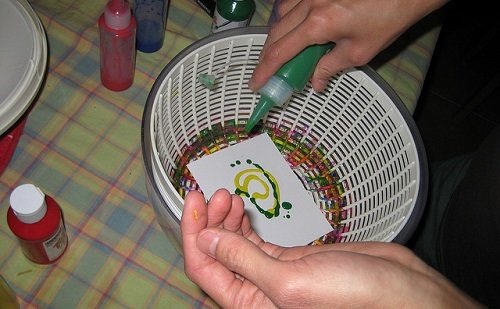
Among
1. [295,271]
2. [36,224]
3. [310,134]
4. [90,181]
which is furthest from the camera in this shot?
[310,134]

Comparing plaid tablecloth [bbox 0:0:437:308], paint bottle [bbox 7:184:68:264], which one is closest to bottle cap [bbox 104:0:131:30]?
plaid tablecloth [bbox 0:0:437:308]

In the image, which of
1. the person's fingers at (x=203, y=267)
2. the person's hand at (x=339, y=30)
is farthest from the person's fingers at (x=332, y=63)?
the person's fingers at (x=203, y=267)

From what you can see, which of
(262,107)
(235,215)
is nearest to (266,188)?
(262,107)

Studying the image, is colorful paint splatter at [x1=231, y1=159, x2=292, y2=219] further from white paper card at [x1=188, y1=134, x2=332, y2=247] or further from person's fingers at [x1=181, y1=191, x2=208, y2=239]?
person's fingers at [x1=181, y1=191, x2=208, y2=239]

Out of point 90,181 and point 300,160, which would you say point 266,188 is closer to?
point 300,160

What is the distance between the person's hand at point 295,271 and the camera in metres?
0.33

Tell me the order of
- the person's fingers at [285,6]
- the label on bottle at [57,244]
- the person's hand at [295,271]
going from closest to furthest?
the person's hand at [295,271]
the label on bottle at [57,244]
the person's fingers at [285,6]

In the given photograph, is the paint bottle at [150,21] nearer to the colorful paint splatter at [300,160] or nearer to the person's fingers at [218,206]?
the colorful paint splatter at [300,160]

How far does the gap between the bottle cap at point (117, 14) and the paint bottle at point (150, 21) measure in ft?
0.27

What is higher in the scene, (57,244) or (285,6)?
(285,6)

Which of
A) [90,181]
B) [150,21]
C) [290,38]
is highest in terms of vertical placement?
[290,38]

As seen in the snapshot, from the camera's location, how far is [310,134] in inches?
26.3

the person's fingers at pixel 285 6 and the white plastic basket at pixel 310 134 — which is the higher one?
the person's fingers at pixel 285 6

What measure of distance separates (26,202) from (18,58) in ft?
0.60
